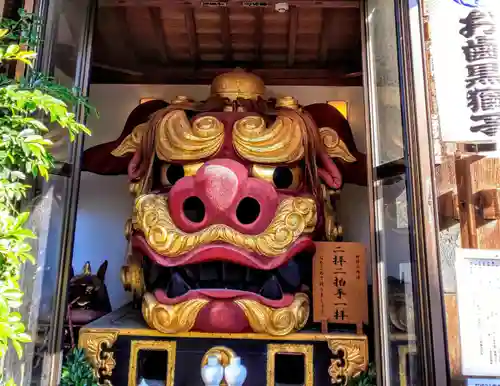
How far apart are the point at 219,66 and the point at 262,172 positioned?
1384 millimetres

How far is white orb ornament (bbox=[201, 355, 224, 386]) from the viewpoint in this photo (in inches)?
90.4

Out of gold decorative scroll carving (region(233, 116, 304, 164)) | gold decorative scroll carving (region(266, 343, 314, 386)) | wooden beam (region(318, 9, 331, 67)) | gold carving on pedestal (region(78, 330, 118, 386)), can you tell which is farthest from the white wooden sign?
wooden beam (region(318, 9, 331, 67))

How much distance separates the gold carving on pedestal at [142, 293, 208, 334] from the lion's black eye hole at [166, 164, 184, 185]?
28.6 inches

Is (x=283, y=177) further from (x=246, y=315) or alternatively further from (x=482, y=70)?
(x=482, y=70)

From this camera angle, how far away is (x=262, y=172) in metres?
2.64

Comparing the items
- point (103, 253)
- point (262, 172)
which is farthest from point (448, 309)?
point (103, 253)

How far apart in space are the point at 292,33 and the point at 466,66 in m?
1.47

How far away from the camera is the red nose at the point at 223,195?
2.42 m

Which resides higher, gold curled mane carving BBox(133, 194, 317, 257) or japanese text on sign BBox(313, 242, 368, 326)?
gold curled mane carving BBox(133, 194, 317, 257)

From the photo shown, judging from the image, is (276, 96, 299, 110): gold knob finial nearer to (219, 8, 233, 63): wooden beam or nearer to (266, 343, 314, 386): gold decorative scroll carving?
(219, 8, 233, 63): wooden beam

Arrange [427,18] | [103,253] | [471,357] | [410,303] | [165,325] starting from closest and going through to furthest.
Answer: [471,357] < [410,303] < [427,18] < [165,325] < [103,253]

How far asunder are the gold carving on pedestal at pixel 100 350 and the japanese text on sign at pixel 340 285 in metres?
1.05

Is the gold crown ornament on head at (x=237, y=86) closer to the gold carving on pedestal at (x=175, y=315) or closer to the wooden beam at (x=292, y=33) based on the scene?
the wooden beam at (x=292, y=33)

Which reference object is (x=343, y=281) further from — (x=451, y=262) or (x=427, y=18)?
(x=427, y=18)
